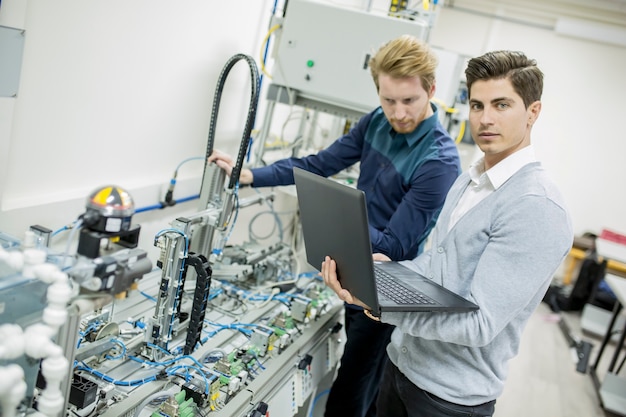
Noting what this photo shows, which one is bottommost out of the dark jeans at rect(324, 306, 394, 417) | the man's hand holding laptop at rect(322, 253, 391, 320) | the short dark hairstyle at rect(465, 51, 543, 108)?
the dark jeans at rect(324, 306, 394, 417)

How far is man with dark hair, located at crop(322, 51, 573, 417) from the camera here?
1.00 metres

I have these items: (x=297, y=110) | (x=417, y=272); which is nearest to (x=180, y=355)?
(x=417, y=272)

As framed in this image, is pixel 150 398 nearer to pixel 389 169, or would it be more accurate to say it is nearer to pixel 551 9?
pixel 389 169

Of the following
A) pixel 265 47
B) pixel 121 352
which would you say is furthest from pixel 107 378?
pixel 265 47

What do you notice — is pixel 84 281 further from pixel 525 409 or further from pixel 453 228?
pixel 525 409

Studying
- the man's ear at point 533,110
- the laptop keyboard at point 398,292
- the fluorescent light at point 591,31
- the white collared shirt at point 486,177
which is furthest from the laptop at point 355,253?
the fluorescent light at point 591,31

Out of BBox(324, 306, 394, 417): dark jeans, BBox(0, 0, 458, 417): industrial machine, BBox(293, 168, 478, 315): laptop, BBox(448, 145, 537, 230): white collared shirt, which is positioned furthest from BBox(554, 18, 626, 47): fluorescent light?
BBox(293, 168, 478, 315): laptop

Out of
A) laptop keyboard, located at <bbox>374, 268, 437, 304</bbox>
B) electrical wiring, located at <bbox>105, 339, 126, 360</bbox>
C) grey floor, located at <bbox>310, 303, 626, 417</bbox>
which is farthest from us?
grey floor, located at <bbox>310, 303, 626, 417</bbox>

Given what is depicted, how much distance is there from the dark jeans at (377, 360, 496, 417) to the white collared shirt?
432 millimetres

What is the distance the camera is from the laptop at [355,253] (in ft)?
3.39

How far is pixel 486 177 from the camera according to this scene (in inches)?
47.9

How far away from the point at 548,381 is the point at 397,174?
2.71 m

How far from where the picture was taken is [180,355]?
1415mm

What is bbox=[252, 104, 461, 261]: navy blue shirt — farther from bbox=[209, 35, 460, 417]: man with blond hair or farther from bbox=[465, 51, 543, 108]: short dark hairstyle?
bbox=[465, 51, 543, 108]: short dark hairstyle
